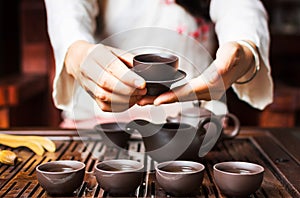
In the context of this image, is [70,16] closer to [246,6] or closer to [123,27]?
[123,27]

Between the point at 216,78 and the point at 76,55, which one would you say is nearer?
the point at 216,78

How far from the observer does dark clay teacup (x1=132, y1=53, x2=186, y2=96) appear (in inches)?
46.8

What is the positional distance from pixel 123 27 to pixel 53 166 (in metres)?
0.80

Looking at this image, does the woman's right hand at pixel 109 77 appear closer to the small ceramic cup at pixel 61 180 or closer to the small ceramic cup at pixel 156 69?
the small ceramic cup at pixel 156 69

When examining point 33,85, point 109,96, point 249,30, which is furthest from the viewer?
point 33,85

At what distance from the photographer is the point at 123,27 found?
187 centimetres

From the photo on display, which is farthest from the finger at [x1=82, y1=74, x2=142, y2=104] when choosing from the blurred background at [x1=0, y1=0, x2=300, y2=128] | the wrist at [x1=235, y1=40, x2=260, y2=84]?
the blurred background at [x1=0, y1=0, x2=300, y2=128]

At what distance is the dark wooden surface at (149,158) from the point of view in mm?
1158

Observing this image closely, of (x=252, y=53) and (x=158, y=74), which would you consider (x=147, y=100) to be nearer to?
(x=158, y=74)

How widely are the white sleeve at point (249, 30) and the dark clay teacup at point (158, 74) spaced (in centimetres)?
40

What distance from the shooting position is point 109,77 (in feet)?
4.17

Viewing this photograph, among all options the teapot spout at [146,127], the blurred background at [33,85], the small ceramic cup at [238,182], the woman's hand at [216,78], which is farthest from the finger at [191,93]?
the blurred background at [33,85]

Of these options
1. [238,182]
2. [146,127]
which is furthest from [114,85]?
[238,182]

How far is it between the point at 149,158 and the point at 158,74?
1.11ft
